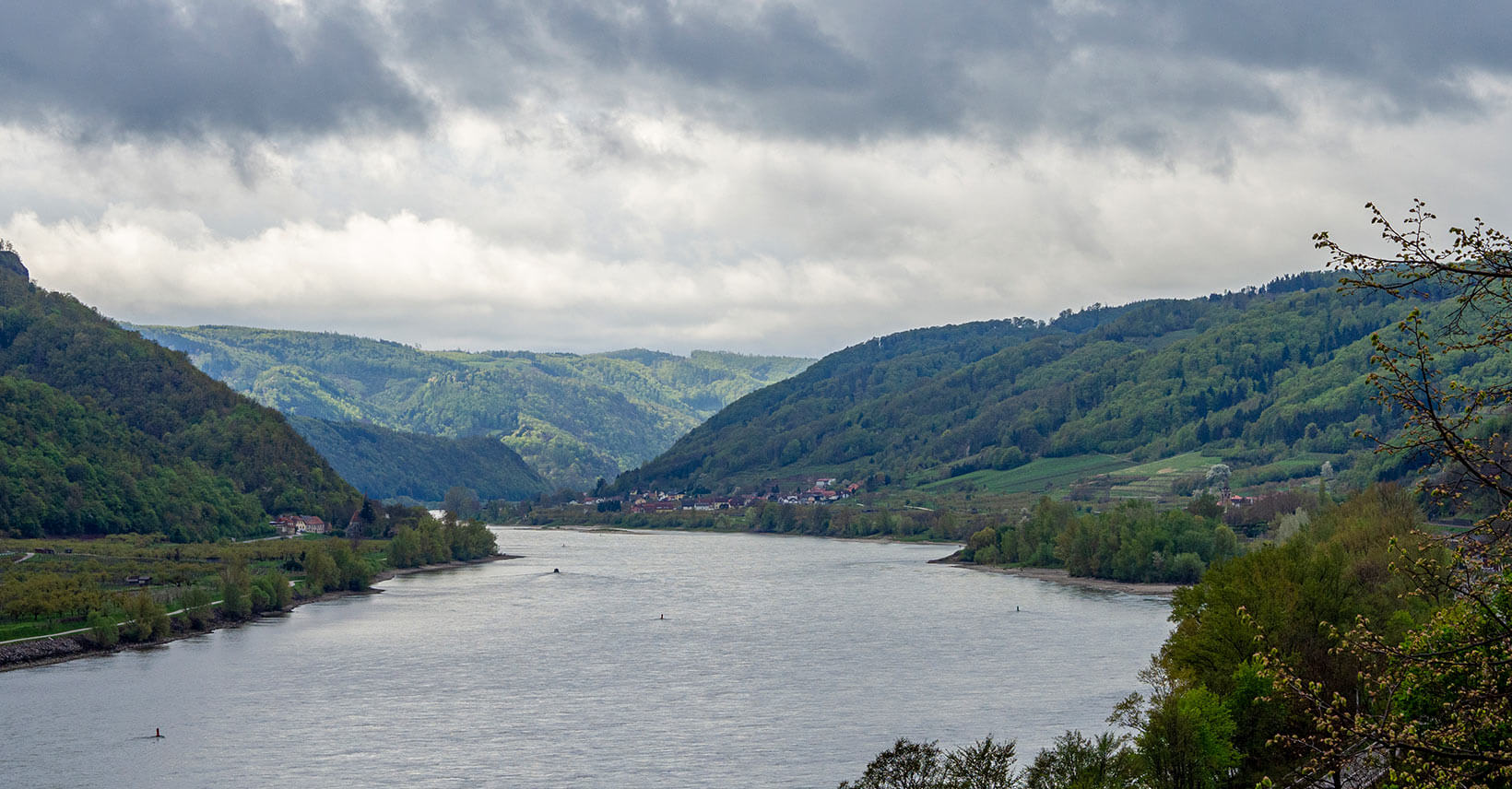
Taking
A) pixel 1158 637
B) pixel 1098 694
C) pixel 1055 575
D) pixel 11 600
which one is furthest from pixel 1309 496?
pixel 11 600

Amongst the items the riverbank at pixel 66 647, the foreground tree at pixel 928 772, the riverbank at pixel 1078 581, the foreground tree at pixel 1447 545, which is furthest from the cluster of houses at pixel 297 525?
the foreground tree at pixel 1447 545

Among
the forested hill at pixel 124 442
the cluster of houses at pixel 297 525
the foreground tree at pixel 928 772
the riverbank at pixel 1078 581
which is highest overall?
the forested hill at pixel 124 442

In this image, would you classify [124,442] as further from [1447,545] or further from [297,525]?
[1447,545]

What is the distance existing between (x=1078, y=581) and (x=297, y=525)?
94416 millimetres

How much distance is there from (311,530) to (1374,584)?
452ft

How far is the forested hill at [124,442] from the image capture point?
140625mm

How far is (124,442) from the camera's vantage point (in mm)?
162750

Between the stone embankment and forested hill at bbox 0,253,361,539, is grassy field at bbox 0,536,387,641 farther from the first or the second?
forested hill at bbox 0,253,361,539

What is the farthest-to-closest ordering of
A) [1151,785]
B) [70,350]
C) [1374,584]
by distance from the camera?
[70,350]
[1374,584]
[1151,785]

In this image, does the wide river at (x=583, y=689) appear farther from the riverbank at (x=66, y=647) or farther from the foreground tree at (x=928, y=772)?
the foreground tree at (x=928, y=772)

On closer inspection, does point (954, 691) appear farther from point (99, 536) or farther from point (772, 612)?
point (99, 536)

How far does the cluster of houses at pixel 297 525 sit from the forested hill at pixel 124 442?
8.59ft

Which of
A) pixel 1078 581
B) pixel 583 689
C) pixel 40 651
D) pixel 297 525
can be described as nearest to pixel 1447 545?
pixel 583 689

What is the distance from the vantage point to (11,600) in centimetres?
8562
